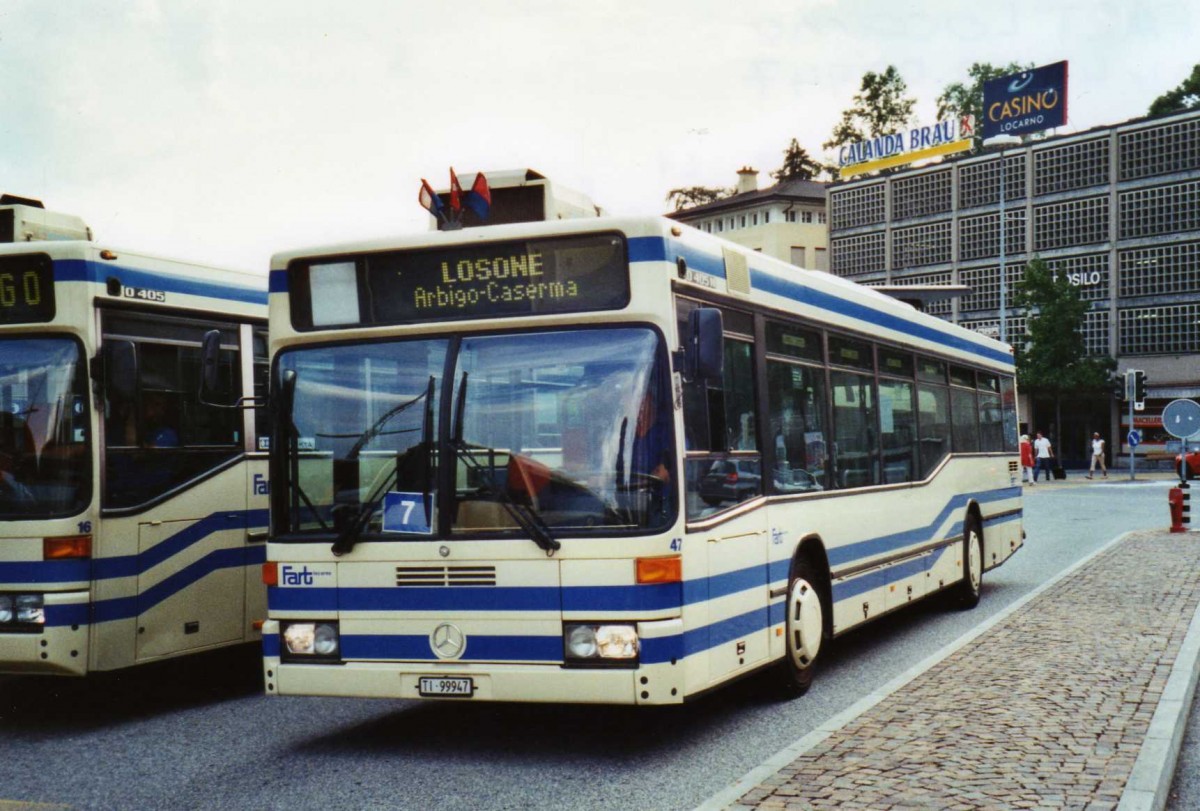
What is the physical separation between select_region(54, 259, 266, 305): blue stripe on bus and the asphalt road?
9.33 ft

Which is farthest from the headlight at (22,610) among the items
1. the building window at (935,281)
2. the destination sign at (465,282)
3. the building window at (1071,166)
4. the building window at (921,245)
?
the building window at (921,245)

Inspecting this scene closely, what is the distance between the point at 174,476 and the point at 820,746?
15.5 ft

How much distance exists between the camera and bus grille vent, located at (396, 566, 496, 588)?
7.23m

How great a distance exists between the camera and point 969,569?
14.1 m

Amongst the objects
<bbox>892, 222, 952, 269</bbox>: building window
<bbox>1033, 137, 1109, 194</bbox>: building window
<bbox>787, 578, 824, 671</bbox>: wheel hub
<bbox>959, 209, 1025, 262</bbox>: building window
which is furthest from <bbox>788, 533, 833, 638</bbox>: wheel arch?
<bbox>892, 222, 952, 269</bbox>: building window

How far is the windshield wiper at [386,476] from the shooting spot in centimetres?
736

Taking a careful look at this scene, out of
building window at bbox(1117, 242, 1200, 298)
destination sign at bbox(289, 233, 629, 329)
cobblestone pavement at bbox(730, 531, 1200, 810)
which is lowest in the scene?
cobblestone pavement at bbox(730, 531, 1200, 810)

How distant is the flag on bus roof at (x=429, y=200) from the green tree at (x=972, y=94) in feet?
259

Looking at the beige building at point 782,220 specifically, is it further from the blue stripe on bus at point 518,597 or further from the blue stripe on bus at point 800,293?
the blue stripe on bus at point 518,597

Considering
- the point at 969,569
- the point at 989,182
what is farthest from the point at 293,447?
the point at 989,182

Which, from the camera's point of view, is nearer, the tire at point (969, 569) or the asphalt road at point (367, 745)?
the asphalt road at point (367, 745)

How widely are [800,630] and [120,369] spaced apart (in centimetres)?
462

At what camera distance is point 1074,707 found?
7918 millimetres

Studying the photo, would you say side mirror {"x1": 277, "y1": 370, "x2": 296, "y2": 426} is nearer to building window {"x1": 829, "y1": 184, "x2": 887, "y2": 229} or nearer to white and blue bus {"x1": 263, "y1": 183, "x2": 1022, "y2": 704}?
white and blue bus {"x1": 263, "y1": 183, "x2": 1022, "y2": 704}
